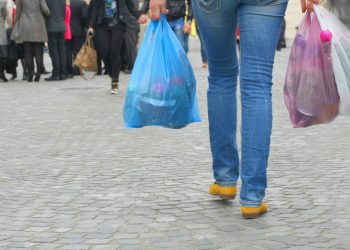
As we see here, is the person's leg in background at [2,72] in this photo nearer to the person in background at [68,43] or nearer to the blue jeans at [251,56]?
the person in background at [68,43]

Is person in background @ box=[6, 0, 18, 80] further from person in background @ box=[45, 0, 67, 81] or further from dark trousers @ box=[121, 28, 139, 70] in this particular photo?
dark trousers @ box=[121, 28, 139, 70]

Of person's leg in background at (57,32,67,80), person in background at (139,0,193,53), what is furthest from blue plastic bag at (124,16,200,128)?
person's leg in background at (57,32,67,80)

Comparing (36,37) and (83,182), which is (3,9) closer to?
(36,37)

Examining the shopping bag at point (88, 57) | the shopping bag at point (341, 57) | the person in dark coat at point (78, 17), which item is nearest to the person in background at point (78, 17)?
the person in dark coat at point (78, 17)

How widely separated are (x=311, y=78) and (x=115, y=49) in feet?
25.7

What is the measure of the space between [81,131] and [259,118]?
13.8 feet

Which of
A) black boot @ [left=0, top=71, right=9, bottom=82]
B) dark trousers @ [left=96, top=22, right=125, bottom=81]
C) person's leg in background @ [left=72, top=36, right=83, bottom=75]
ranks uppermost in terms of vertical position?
dark trousers @ [left=96, top=22, right=125, bottom=81]

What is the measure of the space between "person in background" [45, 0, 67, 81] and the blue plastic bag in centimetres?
1134

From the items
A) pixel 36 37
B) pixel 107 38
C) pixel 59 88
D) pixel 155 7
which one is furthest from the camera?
pixel 36 37

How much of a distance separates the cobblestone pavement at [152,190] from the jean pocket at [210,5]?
1041 millimetres

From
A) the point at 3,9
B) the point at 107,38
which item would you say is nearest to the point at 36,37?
the point at 3,9

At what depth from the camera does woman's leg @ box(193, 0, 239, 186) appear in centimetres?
434

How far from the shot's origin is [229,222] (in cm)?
421

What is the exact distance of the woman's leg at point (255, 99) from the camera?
4184 mm
